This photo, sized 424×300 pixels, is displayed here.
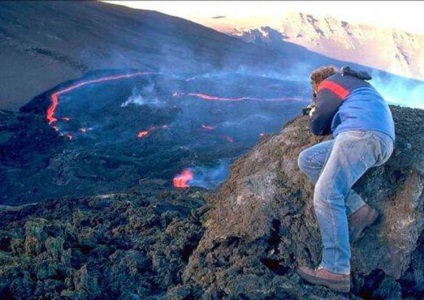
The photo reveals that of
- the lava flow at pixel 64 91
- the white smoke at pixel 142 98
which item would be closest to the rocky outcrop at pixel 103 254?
Result: the lava flow at pixel 64 91


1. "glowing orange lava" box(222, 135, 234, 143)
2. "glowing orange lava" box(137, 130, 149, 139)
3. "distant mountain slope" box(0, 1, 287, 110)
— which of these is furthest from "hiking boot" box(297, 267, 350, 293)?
"distant mountain slope" box(0, 1, 287, 110)

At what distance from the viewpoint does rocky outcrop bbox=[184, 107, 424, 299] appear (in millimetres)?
4086

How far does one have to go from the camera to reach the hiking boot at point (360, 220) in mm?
4070

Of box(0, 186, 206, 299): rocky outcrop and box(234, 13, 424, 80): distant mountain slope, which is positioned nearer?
box(0, 186, 206, 299): rocky outcrop

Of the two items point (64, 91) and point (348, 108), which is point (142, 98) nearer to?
point (64, 91)

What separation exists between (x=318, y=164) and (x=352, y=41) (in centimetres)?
4657

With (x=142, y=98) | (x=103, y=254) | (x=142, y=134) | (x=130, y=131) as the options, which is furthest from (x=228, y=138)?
(x=103, y=254)

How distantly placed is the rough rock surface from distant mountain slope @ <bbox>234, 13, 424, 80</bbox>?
36.8m

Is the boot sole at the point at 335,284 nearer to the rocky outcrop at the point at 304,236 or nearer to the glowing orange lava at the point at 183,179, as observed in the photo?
the rocky outcrop at the point at 304,236

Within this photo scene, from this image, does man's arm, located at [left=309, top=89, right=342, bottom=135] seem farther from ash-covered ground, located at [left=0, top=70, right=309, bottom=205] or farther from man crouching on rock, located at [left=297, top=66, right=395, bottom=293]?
ash-covered ground, located at [left=0, top=70, right=309, bottom=205]

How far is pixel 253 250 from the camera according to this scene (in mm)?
4242

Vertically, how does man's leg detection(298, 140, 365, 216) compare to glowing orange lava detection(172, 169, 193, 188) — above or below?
above

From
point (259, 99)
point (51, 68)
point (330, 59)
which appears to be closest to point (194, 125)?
point (259, 99)

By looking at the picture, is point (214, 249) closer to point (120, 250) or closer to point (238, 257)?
point (238, 257)
